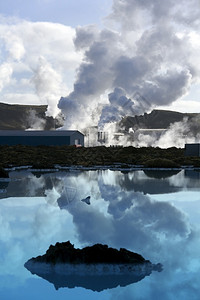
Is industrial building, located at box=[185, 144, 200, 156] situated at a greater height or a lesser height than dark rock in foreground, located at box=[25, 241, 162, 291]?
greater

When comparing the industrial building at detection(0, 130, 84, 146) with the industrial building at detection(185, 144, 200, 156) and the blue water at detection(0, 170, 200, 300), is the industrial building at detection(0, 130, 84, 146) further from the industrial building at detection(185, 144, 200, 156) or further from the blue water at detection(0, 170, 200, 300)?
the blue water at detection(0, 170, 200, 300)

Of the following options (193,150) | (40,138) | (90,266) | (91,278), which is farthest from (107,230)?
(40,138)

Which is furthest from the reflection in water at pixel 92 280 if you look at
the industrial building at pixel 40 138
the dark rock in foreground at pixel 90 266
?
the industrial building at pixel 40 138

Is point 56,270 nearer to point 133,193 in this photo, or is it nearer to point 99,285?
point 99,285

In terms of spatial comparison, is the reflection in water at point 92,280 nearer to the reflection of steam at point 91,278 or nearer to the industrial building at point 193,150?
the reflection of steam at point 91,278

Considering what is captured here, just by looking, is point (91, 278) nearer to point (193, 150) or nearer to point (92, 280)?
point (92, 280)

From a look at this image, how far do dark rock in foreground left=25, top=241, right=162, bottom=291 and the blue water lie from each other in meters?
0.24

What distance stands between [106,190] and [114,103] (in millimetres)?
46651

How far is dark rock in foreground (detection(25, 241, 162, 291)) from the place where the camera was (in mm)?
7074

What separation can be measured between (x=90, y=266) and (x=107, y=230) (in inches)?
130

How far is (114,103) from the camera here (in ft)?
211

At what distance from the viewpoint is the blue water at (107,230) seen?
6.60 meters

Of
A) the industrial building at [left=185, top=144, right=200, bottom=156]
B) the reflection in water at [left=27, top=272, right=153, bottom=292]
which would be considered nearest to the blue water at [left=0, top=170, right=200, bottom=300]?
the reflection in water at [left=27, top=272, right=153, bottom=292]

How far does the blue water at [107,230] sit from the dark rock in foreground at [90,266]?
9.5 inches
